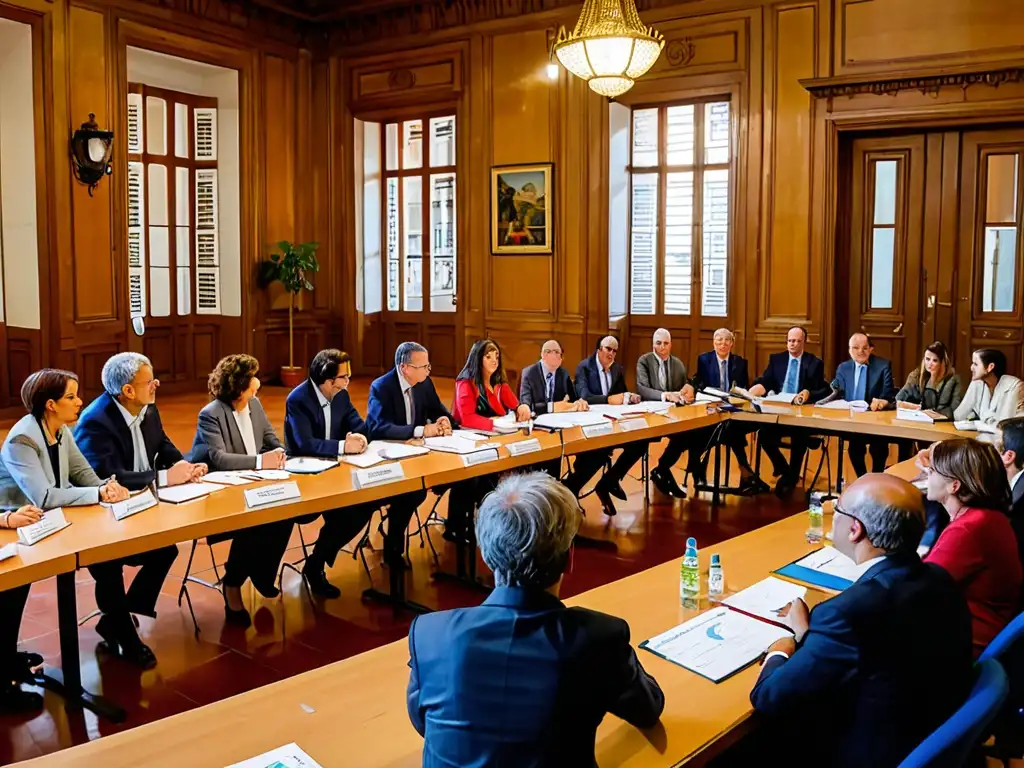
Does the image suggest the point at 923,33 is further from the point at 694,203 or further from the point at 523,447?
the point at 523,447

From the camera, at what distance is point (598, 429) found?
5570 millimetres

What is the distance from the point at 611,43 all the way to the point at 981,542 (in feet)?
14.8

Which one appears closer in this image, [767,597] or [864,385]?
[767,597]

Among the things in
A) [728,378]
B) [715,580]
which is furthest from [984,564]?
[728,378]

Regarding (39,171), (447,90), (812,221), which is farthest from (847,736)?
(447,90)

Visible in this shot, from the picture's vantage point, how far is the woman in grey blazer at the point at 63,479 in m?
3.73

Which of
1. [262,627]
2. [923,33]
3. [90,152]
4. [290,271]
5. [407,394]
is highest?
[923,33]

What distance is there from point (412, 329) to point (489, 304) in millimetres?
1516

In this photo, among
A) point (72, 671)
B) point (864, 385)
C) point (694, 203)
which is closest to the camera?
point (72, 671)

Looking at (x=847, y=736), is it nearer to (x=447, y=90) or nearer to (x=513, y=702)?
(x=513, y=702)

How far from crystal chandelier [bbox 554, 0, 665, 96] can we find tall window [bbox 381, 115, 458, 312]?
212 inches

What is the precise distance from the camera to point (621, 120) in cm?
1018

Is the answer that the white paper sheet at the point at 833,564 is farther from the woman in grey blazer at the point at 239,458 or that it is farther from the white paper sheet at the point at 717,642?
the woman in grey blazer at the point at 239,458

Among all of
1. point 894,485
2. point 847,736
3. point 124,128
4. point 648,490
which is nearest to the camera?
point 847,736
